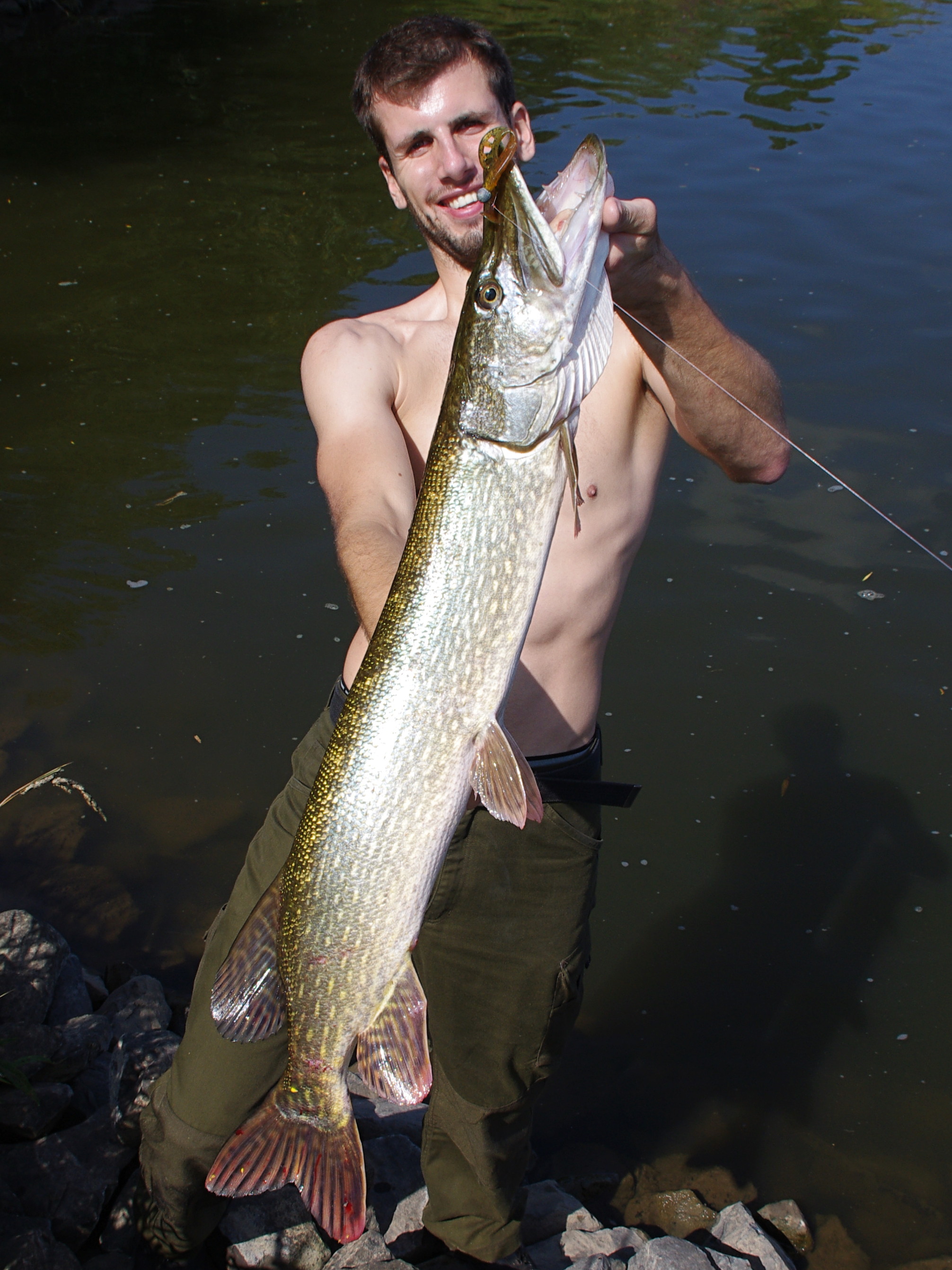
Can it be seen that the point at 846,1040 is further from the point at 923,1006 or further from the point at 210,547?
the point at 210,547

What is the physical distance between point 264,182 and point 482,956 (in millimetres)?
12276

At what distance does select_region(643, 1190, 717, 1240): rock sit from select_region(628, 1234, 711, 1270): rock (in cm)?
47

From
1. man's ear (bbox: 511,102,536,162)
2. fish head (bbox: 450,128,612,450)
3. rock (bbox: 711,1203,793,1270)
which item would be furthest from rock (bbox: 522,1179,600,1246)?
man's ear (bbox: 511,102,536,162)

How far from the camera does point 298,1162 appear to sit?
88.4 inches

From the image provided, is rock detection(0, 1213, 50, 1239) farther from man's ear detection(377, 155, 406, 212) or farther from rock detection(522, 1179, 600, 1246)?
man's ear detection(377, 155, 406, 212)

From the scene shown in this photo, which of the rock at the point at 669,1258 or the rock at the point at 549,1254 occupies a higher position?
the rock at the point at 669,1258

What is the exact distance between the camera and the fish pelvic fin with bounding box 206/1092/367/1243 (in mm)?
2234

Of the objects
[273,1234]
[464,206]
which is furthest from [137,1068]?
[464,206]

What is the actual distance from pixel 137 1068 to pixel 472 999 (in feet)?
4.98

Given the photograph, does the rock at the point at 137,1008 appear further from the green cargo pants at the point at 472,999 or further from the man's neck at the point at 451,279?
the man's neck at the point at 451,279

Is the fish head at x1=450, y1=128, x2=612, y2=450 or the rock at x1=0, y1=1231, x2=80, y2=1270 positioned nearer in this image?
the fish head at x1=450, y1=128, x2=612, y2=450

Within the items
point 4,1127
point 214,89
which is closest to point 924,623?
point 4,1127

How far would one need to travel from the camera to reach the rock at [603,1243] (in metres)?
3.27

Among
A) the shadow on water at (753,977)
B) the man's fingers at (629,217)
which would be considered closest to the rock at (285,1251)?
the shadow on water at (753,977)
